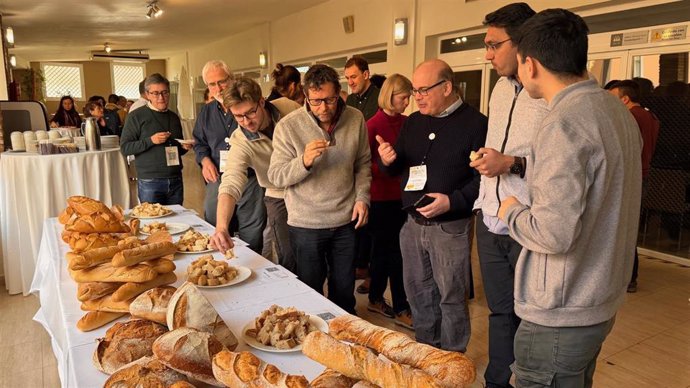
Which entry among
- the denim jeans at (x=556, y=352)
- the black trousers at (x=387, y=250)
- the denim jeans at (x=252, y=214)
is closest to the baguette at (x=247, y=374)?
the denim jeans at (x=556, y=352)

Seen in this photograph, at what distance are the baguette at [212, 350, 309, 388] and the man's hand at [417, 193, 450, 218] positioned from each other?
3.87 feet

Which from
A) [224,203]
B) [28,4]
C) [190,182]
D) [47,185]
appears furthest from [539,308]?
[28,4]

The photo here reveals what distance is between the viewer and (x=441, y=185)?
1977mm

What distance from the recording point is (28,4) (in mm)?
7691

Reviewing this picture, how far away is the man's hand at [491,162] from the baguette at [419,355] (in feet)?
2.44

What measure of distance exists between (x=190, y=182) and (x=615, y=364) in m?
7.33

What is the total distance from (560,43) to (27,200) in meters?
3.60

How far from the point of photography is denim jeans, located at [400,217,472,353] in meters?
1.98

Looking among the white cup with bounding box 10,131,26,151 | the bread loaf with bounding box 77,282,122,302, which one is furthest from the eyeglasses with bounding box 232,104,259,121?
the white cup with bounding box 10,131,26,151

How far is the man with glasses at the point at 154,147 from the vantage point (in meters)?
3.35

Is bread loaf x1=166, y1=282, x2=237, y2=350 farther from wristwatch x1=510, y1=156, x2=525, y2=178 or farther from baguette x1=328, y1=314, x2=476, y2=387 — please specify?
wristwatch x1=510, y1=156, x2=525, y2=178

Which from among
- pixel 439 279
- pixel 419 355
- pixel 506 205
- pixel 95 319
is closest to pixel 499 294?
pixel 439 279

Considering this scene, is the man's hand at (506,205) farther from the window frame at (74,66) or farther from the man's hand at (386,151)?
the window frame at (74,66)

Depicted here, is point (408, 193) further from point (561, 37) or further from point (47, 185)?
point (47, 185)
